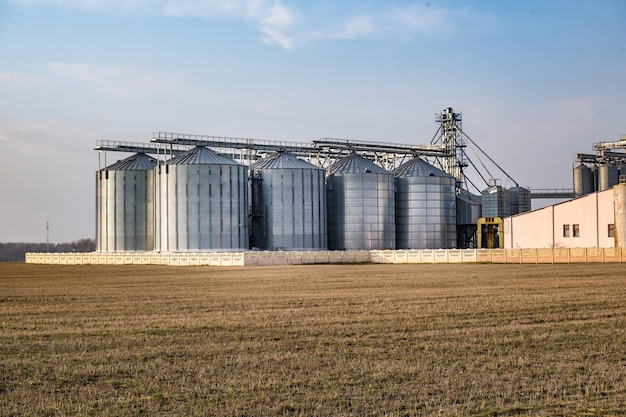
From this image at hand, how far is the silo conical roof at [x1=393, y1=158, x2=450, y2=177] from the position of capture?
380 ft

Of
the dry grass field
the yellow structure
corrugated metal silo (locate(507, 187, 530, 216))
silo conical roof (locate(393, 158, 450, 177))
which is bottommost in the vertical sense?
the dry grass field

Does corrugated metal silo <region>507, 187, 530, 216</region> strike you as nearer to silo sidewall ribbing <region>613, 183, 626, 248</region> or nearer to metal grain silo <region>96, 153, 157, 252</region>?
metal grain silo <region>96, 153, 157, 252</region>

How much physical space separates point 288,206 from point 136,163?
21744 millimetres

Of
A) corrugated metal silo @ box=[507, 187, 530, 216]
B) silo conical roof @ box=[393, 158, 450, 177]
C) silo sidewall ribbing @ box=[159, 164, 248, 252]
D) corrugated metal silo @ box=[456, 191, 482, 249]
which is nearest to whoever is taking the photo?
silo sidewall ribbing @ box=[159, 164, 248, 252]

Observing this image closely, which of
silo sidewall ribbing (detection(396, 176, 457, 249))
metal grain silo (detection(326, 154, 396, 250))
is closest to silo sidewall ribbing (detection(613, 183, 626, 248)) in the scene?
metal grain silo (detection(326, 154, 396, 250))

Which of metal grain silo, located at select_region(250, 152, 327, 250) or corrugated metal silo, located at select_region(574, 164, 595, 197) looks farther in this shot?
corrugated metal silo, located at select_region(574, 164, 595, 197)

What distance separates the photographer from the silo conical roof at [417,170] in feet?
380

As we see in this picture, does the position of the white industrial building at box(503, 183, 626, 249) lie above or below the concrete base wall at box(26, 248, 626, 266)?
above

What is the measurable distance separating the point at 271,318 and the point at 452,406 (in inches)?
514

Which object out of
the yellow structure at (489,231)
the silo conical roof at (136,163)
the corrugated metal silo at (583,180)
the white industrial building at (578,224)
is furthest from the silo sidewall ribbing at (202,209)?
the corrugated metal silo at (583,180)

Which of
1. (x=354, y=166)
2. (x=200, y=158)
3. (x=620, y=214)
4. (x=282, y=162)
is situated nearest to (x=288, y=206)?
(x=282, y=162)

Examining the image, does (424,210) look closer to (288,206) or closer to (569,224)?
(288,206)

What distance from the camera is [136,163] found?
112125 millimetres

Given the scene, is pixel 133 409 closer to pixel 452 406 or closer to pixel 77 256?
pixel 452 406
